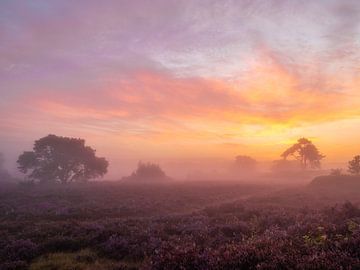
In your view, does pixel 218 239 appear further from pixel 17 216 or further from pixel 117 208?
pixel 17 216

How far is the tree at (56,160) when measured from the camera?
62312 mm

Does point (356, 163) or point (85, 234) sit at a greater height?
point (356, 163)

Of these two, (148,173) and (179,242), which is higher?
(148,173)

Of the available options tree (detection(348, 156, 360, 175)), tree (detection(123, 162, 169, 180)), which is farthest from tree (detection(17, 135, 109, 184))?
tree (detection(348, 156, 360, 175))

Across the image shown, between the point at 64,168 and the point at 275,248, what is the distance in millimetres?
63520

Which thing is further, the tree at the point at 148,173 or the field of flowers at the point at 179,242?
the tree at the point at 148,173

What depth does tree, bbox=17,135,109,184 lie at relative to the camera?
204 ft

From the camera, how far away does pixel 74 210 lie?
944 inches

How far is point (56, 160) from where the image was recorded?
6341cm

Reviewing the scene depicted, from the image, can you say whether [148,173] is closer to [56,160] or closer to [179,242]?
[56,160]

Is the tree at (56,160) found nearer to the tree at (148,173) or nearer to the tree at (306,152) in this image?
the tree at (148,173)

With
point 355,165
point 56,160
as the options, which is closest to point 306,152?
point 355,165

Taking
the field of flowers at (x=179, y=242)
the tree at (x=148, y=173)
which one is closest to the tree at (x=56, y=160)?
the tree at (x=148, y=173)

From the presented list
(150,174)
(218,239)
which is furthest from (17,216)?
(150,174)
